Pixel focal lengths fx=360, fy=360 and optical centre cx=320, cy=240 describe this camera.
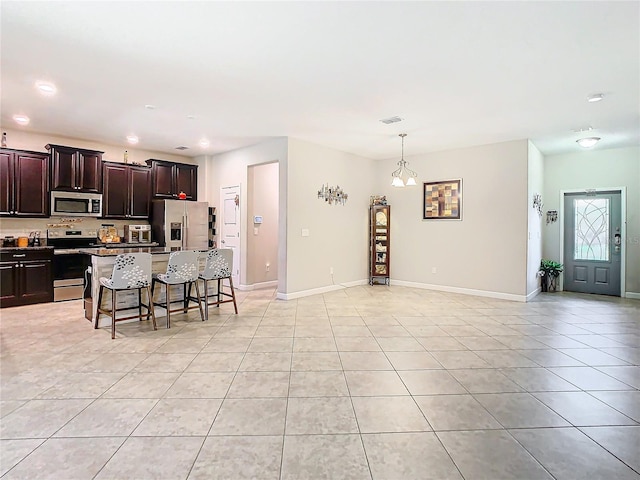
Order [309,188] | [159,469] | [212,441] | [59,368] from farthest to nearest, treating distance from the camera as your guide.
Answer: [309,188]
[59,368]
[212,441]
[159,469]

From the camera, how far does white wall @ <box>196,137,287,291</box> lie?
240 inches

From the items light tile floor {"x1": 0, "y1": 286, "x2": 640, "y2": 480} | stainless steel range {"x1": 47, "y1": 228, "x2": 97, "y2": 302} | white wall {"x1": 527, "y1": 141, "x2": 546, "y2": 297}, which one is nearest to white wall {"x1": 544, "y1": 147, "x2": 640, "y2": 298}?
white wall {"x1": 527, "y1": 141, "x2": 546, "y2": 297}

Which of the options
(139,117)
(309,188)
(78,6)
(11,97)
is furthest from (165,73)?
(309,188)

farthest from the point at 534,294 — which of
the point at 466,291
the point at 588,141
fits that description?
the point at 588,141

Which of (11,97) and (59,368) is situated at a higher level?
(11,97)

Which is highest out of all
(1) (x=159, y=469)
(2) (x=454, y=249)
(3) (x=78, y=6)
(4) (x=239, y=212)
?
(3) (x=78, y=6)

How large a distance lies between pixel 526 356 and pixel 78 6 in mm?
4689

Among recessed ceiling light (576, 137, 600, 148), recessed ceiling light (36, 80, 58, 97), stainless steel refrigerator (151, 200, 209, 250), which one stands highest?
recessed ceiling light (36, 80, 58, 97)

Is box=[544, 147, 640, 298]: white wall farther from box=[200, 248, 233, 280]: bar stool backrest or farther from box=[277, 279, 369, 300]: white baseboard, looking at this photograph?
box=[200, 248, 233, 280]: bar stool backrest

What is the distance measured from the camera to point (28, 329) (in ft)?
14.0

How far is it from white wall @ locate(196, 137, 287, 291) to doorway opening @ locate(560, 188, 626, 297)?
5586 millimetres

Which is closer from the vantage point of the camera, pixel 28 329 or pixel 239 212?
pixel 28 329

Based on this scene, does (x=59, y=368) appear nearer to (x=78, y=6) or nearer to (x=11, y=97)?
(x=78, y=6)

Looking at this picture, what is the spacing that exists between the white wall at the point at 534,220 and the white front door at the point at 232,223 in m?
5.22
